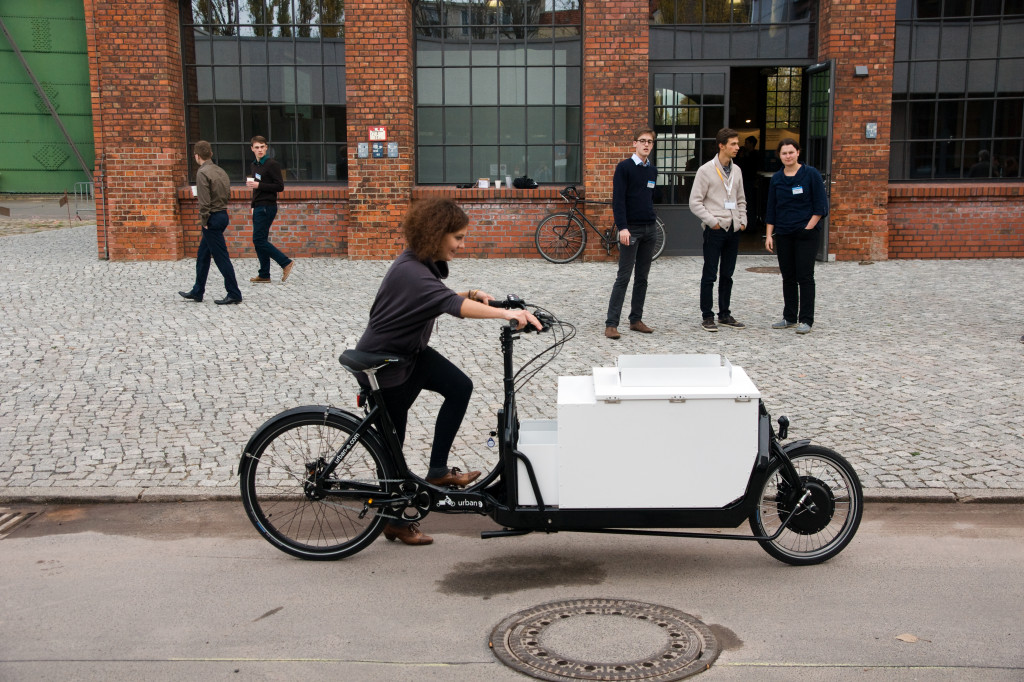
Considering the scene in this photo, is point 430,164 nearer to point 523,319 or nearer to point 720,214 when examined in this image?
point 720,214

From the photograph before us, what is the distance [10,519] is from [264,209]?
8.26 m

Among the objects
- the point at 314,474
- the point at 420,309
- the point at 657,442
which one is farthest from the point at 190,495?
the point at 657,442

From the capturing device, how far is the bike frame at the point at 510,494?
452 cm

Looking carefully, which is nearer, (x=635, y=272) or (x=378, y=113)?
(x=635, y=272)

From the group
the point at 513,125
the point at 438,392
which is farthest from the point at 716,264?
the point at 513,125

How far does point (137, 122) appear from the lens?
1552cm

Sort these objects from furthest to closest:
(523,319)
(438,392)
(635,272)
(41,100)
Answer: (41,100)
(635,272)
(438,392)
(523,319)

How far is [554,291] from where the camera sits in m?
12.8

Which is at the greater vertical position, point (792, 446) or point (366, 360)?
point (366, 360)

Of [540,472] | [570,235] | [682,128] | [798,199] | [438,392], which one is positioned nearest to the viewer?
[540,472]

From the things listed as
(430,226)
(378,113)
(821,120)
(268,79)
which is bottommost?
(430,226)

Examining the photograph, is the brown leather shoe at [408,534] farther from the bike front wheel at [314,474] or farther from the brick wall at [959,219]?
the brick wall at [959,219]

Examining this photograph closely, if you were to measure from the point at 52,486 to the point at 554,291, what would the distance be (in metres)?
7.74

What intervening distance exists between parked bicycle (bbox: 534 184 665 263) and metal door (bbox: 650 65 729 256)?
0.51 metres
